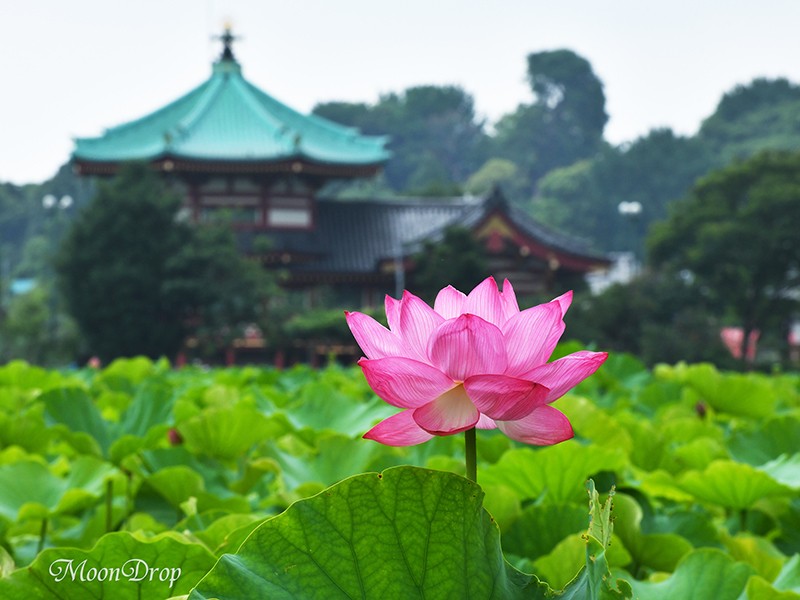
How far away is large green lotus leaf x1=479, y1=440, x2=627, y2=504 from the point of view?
825 mm

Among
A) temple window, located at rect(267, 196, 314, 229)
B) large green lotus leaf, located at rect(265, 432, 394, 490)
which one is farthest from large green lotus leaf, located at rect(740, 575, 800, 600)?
temple window, located at rect(267, 196, 314, 229)

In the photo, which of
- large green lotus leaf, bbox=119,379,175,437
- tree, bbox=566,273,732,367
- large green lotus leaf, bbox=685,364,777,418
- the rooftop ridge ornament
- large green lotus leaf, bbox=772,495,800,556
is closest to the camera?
large green lotus leaf, bbox=772,495,800,556

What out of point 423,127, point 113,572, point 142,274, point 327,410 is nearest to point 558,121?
point 423,127

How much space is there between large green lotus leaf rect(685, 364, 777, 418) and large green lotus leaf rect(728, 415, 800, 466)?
0.38m

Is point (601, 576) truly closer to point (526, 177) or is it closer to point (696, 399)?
point (696, 399)

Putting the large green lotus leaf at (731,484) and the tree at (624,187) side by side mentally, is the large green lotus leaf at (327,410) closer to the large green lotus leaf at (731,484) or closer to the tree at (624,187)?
the large green lotus leaf at (731,484)

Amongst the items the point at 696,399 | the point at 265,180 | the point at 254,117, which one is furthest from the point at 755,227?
the point at 696,399

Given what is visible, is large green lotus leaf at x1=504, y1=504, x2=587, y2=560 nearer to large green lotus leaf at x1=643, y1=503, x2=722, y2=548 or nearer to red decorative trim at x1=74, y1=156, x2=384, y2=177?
large green lotus leaf at x1=643, y1=503, x2=722, y2=548

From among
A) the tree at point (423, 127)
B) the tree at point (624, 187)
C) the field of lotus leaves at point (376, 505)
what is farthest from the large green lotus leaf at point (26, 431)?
Answer: the tree at point (423, 127)

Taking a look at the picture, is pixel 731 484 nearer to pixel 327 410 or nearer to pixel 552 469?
pixel 552 469

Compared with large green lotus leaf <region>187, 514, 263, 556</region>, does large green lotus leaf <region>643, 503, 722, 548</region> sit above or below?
below

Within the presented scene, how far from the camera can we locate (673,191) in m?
29.0

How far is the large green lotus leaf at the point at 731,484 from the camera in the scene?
849 mm

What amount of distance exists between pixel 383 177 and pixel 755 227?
2472 centimetres
